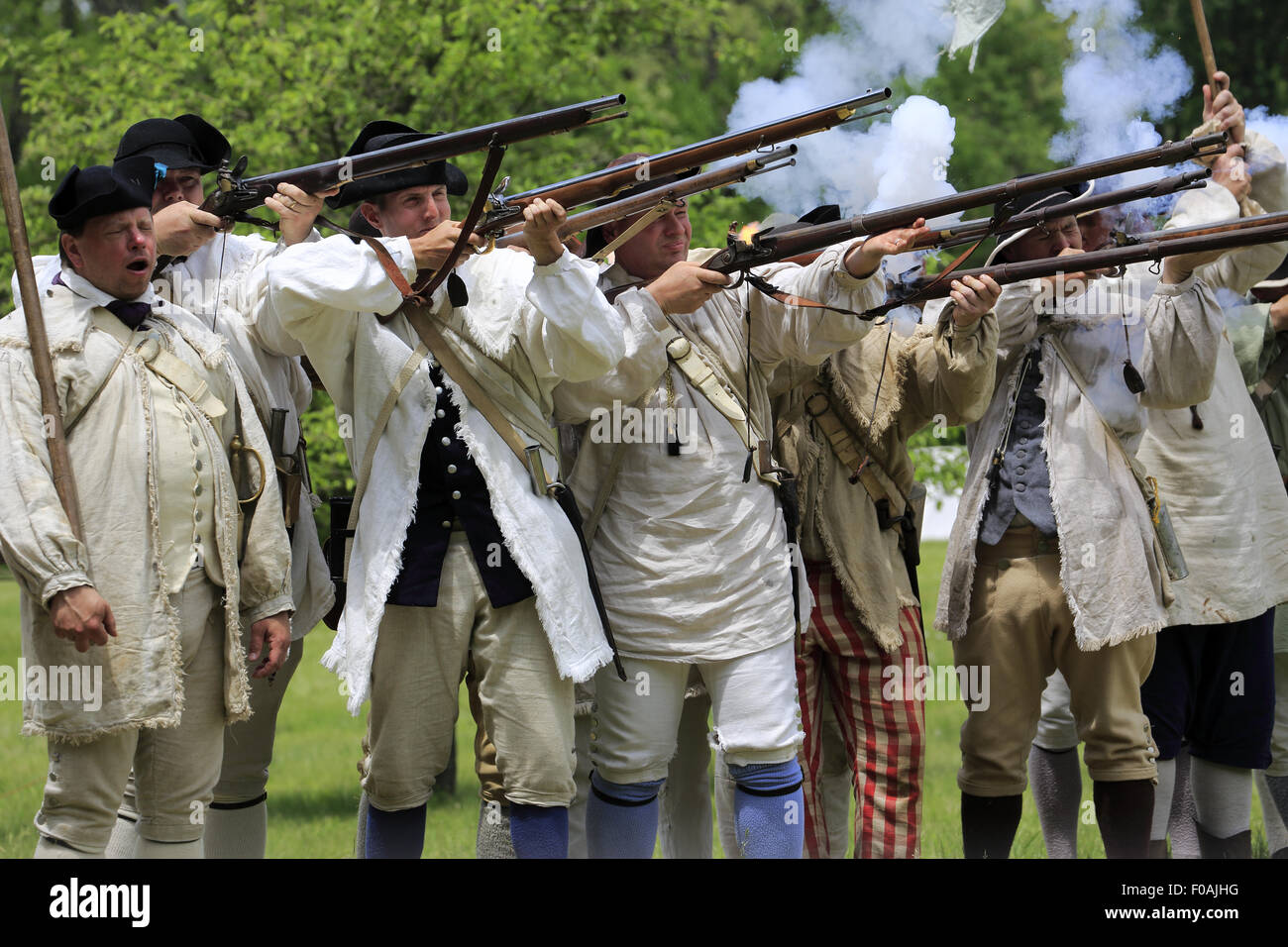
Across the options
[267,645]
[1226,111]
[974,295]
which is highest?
[1226,111]

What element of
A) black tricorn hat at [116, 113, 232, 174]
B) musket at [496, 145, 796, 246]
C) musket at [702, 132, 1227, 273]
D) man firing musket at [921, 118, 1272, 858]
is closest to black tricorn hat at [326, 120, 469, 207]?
musket at [496, 145, 796, 246]

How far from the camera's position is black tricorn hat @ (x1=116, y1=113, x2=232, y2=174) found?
5121 millimetres

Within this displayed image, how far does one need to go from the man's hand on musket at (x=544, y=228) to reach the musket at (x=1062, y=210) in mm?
1265

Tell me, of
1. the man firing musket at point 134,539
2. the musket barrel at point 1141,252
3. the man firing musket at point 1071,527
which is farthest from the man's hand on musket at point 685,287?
the man firing musket at point 134,539

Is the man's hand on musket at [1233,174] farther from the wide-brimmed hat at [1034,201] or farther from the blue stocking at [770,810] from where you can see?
the blue stocking at [770,810]

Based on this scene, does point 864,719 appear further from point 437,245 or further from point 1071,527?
point 437,245

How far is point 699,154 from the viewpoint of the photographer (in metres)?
4.66

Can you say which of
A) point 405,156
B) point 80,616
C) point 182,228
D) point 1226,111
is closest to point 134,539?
point 80,616

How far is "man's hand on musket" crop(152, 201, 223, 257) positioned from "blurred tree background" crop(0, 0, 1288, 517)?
14.4 ft

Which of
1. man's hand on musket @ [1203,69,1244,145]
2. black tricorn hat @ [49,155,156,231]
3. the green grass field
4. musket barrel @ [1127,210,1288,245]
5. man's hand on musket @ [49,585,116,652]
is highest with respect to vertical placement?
man's hand on musket @ [1203,69,1244,145]

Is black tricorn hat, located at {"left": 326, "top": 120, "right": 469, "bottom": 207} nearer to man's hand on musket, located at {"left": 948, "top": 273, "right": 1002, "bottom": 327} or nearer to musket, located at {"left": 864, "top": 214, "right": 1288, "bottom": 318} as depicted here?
musket, located at {"left": 864, "top": 214, "right": 1288, "bottom": 318}

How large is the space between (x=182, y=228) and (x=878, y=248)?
2185mm

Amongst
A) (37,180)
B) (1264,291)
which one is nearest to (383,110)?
(1264,291)

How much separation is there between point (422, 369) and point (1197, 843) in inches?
142
